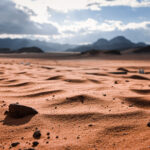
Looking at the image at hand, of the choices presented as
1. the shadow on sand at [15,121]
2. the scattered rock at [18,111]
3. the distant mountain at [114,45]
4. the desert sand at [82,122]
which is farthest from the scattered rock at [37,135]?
the distant mountain at [114,45]

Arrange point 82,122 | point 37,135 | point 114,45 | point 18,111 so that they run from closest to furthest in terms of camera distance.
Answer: point 37,135 < point 82,122 < point 18,111 < point 114,45

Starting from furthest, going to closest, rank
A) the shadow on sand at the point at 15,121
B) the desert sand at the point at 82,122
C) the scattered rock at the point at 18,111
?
the scattered rock at the point at 18,111 < the shadow on sand at the point at 15,121 < the desert sand at the point at 82,122

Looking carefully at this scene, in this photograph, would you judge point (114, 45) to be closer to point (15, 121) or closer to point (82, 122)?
point (82, 122)

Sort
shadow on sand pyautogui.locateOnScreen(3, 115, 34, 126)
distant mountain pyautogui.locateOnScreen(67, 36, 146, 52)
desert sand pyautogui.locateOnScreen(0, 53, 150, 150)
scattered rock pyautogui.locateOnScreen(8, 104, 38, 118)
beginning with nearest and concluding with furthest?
desert sand pyautogui.locateOnScreen(0, 53, 150, 150) → shadow on sand pyautogui.locateOnScreen(3, 115, 34, 126) → scattered rock pyautogui.locateOnScreen(8, 104, 38, 118) → distant mountain pyautogui.locateOnScreen(67, 36, 146, 52)

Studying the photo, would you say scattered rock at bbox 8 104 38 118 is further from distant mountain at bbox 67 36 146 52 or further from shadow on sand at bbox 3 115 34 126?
distant mountain at bbox 67 36 146 52

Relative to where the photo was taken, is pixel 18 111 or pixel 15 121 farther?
pixel 18 111

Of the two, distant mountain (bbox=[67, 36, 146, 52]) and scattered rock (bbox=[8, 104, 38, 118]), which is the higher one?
distant mountain (bbox=[67, 36, 146, 52])

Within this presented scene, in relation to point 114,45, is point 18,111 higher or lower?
lower

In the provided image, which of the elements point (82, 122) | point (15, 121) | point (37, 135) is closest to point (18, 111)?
point (15, 121)

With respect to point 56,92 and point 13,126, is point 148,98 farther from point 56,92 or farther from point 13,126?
point 13,126

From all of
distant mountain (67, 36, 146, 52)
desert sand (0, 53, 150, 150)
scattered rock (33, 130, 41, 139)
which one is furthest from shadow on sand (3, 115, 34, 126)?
distant mountain (67, 36, 146, 52)

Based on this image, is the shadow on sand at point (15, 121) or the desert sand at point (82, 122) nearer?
the desert sand at point (82, 122)

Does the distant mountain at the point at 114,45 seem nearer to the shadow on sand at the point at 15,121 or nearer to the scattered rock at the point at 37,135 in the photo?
the shadow on sand at the point at 15,121

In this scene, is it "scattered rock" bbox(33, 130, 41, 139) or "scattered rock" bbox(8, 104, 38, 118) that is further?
"scattered rock" bbox(8, 104, 38, 118)
